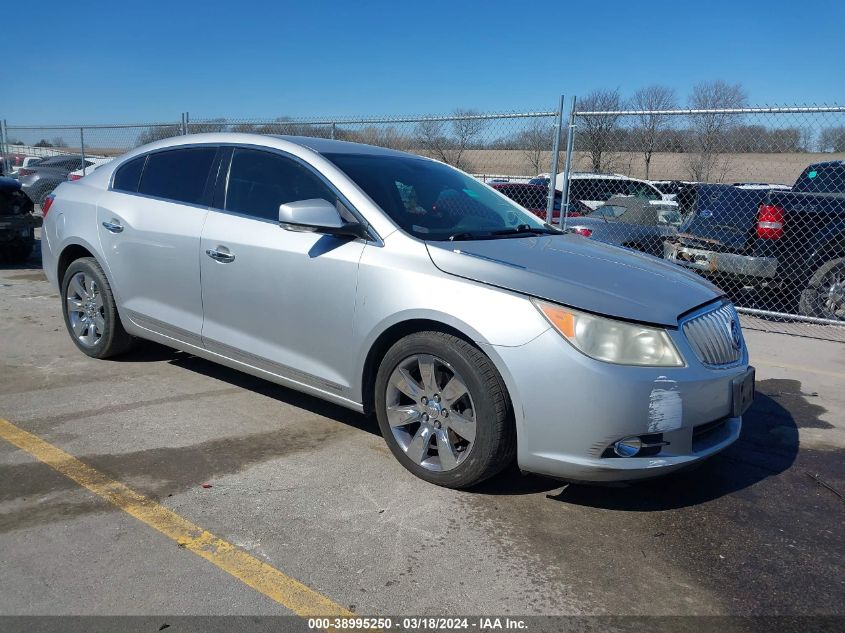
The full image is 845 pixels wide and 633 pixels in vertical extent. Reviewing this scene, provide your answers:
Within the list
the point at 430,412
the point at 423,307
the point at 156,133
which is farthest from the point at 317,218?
the point at 156,133

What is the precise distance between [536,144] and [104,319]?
613cm

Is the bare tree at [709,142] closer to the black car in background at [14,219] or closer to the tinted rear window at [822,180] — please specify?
the tinted rear window at [822,180]

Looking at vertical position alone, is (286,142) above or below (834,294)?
above

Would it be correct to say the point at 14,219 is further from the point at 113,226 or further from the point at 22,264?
the point at 113,226

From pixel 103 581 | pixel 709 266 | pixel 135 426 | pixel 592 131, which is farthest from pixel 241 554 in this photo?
pixel 592 131

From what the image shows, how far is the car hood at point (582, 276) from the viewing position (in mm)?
3152

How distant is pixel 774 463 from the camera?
406 cm

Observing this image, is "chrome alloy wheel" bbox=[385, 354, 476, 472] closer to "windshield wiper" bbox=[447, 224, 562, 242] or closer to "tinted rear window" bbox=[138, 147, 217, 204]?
"windshield wiper" bbox=[447, 224, 562, 242]

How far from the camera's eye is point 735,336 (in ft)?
12.2

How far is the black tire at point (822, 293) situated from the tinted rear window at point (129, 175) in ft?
21.6

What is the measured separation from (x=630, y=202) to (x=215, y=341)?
272 inches

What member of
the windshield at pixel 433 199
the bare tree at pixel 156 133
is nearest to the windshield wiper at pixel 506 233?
the windshield at pixel 433 199

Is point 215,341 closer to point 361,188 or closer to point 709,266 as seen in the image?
point 361,188

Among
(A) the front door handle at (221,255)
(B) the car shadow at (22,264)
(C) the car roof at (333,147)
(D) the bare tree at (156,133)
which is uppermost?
(D) the bare tree at (156,133)
